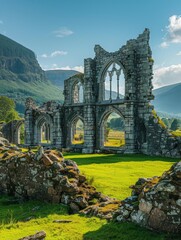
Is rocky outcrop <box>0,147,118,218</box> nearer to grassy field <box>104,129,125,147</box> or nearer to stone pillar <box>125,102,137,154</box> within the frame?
stone pillar <box>125,102,137,154</box>

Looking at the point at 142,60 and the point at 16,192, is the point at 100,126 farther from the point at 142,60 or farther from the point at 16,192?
the point at 16,192

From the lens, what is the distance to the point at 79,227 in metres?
10.1

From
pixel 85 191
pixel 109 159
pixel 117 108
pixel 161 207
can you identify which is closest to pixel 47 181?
pixel 85 191

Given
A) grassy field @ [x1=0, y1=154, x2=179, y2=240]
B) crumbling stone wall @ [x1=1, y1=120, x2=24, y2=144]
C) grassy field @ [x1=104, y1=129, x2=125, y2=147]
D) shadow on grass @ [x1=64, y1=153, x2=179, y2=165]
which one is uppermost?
crumbling stone wall @ [x1=1, y1=120, x2=24, y2=144]

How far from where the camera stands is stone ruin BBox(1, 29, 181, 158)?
3497 centimetres

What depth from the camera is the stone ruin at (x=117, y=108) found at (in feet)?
115

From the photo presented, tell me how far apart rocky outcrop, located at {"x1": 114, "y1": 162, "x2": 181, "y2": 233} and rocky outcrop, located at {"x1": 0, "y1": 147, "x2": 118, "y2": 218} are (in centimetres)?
272

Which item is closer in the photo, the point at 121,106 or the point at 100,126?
the point at 121,106

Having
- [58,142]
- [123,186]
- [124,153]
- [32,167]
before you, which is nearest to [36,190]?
[32,167]

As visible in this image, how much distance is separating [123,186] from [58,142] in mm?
27527

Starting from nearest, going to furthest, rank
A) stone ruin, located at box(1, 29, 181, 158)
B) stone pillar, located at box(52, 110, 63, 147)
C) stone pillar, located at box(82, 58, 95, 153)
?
stone ruin, located at box(1, 29, 181, 158), stone pillar, located at box(82, 58, 95, 153), stone pillar, located at box(52, 110, 63, 147)

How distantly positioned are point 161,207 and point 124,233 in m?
1.35

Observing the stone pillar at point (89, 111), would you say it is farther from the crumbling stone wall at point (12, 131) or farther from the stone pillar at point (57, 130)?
the crumbling stone wall at point (12, 131)

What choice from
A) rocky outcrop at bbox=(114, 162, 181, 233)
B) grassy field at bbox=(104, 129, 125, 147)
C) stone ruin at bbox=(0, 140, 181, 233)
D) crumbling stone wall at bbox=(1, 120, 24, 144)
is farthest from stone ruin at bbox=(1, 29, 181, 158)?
rocky outcrop at bbox=(114, 162, 181, 233)
